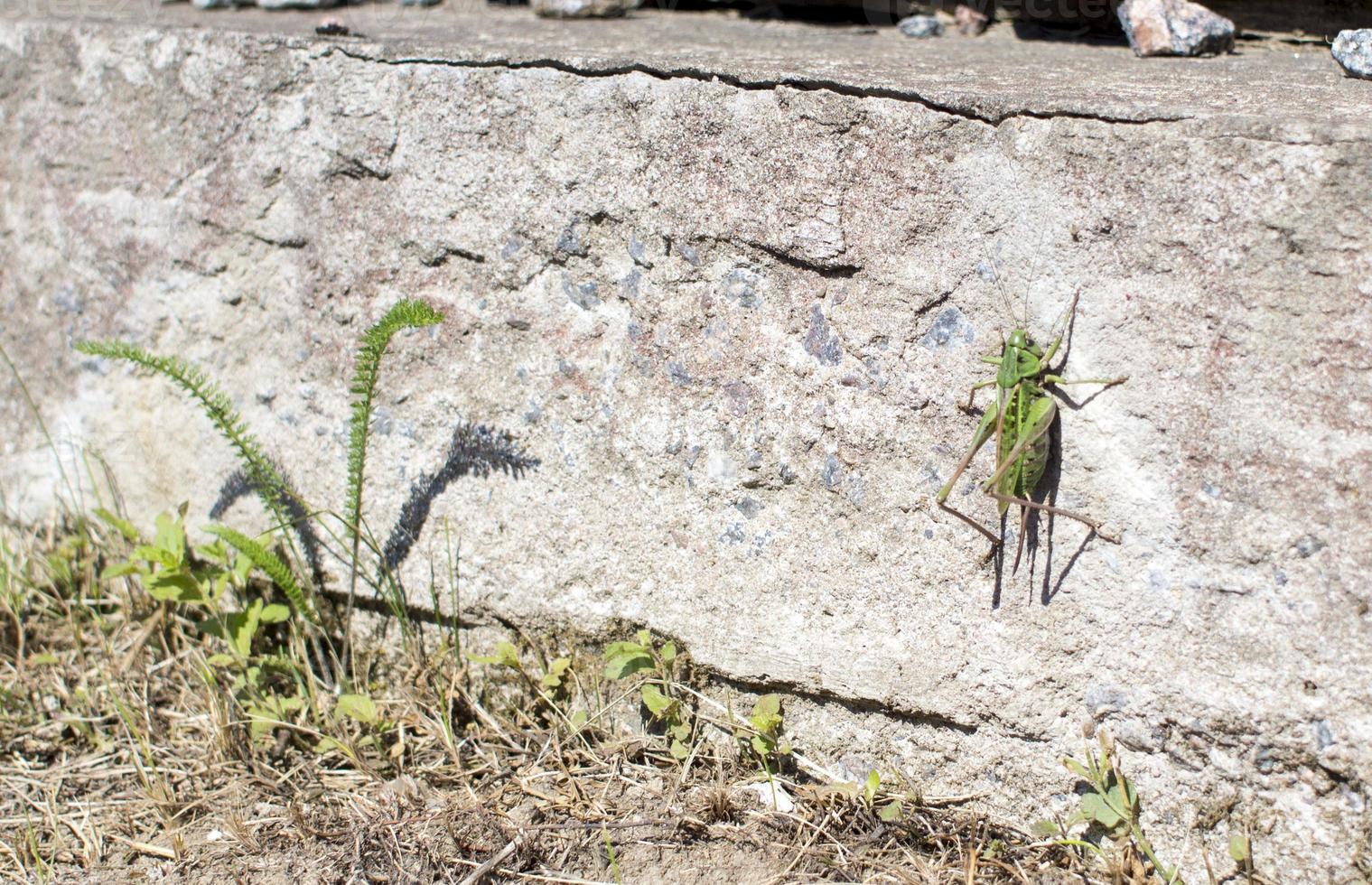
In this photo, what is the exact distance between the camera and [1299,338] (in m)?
1.60

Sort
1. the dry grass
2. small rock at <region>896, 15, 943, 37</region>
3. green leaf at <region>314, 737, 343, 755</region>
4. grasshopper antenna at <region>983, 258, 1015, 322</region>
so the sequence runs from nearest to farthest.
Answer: grasshopper antenna at <region>983, 258, 1015, 322</region>, the dry grass, green leaf at <region>314, 737, 343, 755</region>, small rock at <region>896, 15, 943, 37</region>

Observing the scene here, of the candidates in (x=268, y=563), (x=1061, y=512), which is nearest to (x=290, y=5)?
(x=268, y=563)

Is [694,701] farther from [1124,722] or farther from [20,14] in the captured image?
[20,14]

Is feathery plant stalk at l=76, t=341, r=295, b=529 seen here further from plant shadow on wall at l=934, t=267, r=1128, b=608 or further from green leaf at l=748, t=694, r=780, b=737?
plant shadow on wall at l=934, t=267, r=1128, b=608

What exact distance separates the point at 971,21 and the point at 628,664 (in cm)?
163

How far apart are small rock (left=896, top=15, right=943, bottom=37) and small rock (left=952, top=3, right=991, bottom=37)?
48mm

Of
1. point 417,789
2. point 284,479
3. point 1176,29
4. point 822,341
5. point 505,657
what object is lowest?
point 417,789

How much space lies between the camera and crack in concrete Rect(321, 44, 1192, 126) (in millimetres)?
1700

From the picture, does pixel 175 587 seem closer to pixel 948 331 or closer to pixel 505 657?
pixel 505 657

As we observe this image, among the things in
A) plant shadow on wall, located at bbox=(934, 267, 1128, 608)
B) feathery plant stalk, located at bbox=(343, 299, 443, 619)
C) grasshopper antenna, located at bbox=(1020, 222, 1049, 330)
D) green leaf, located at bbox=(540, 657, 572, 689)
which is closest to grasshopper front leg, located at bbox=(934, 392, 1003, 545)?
plant shadow on wall, located at bbox=(934, 267, 1128, 608)

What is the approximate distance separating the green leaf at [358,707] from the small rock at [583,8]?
1.69 metres

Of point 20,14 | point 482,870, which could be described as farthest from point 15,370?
point 482,870

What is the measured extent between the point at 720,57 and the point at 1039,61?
0.62 metres

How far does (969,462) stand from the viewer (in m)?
1.84
